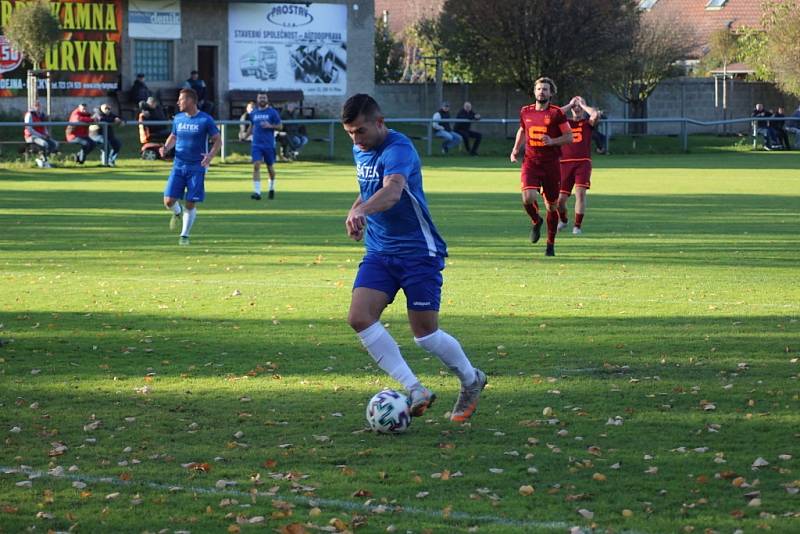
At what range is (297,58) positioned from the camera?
169ft

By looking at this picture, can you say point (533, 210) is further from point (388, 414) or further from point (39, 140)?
point (39, 140)

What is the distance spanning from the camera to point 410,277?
26.2 ft

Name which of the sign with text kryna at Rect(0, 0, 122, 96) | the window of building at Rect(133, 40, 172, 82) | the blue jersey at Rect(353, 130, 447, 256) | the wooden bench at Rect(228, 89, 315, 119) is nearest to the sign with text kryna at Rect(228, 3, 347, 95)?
the wooden bench at Rect(228, 89, 315, 119)

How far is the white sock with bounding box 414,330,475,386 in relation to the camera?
26.7 ft

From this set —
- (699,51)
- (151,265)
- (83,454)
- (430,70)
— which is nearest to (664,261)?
(151,265)

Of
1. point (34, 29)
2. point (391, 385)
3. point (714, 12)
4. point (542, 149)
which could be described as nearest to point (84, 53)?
point (34, 29)

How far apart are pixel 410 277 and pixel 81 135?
30333 millimetres

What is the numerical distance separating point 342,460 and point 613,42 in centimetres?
4546

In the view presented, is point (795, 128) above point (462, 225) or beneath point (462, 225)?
above

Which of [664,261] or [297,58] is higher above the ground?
[297,58]

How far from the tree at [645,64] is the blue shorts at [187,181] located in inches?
1469

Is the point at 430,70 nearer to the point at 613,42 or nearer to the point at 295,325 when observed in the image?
the point at 613,42

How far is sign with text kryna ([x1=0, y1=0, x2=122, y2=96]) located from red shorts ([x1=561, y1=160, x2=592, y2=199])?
27.9 meters

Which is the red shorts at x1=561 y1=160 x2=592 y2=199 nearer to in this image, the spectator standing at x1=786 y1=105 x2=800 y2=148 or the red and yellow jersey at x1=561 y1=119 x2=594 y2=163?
the red and yellow jersey at x1=561 y1=119 x2=594 y2=163
